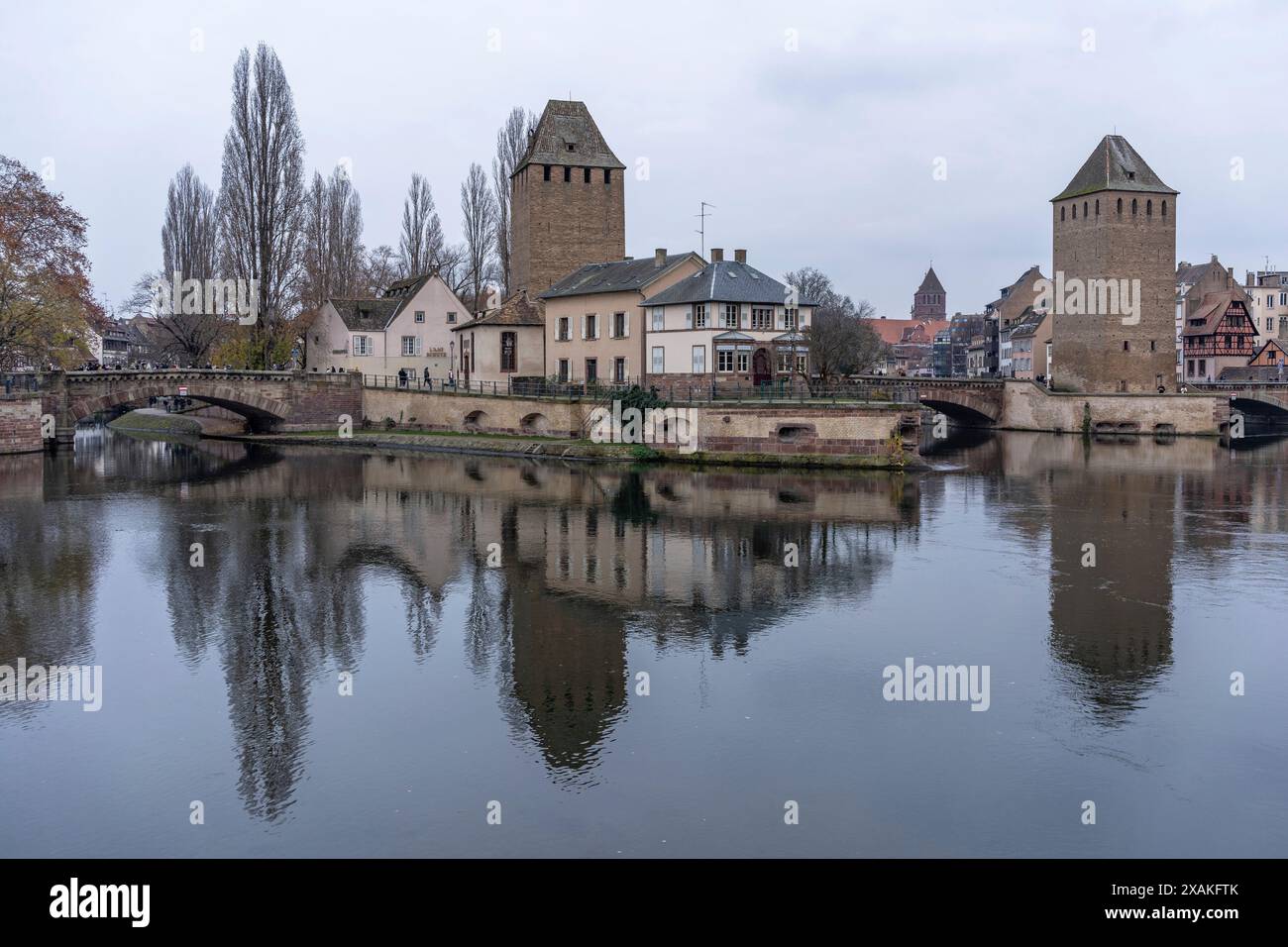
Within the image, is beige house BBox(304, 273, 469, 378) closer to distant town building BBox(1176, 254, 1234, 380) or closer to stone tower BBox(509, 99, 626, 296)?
stone tower BBox(509, 99, 626, 296)

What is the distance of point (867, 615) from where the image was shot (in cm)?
1914

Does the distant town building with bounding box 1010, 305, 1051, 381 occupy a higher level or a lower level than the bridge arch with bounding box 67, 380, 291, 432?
higher

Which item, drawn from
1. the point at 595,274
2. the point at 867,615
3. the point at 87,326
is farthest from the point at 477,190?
the point at 867,615

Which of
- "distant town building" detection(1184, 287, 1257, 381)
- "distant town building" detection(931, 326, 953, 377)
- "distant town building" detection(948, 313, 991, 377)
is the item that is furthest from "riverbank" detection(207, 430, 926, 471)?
"distant town building" detection(931, 326, 953, 377)

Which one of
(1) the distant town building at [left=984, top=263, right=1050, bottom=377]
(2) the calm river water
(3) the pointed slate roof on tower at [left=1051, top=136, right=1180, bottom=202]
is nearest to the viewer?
(2) the calm river water

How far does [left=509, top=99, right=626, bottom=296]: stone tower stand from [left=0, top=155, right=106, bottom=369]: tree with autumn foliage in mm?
20014

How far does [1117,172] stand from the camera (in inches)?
2603

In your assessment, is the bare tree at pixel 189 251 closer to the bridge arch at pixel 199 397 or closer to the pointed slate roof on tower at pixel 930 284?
the bridge arch at pixel 199 397

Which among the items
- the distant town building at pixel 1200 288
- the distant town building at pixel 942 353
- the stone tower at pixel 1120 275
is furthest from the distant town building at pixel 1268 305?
the stone tower at pixel 1120 275

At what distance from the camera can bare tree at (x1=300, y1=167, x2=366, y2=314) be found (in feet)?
212

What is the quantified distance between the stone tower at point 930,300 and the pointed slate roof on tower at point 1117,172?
10997 cm

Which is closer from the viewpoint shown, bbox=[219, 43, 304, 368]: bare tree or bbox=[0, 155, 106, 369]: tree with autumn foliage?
bbox=[0, 155, 106, 369]: tree with autumn foliage

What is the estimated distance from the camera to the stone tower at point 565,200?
55.9 meters

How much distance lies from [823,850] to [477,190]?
60939 mm
